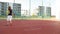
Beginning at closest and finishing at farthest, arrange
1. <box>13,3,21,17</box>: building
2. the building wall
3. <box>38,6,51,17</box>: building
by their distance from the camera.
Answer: the building wall, <box>13,3,21,17</box>: building, <box>38,6,51,17</box>: building

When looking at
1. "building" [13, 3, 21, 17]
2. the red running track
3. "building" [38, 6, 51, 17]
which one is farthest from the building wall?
the red running track

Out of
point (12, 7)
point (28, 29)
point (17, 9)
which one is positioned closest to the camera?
point (28, 29)

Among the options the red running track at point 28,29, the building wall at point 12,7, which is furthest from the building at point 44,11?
the red running track at point 28,29

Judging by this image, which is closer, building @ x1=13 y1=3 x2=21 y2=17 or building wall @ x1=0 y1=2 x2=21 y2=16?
building wall @ x1=0 y1=2 x2=21 y2=16

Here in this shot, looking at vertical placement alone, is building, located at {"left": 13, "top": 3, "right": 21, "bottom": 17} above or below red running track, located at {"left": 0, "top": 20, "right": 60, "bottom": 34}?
above

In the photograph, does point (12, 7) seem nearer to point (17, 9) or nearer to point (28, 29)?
point (17, 9)

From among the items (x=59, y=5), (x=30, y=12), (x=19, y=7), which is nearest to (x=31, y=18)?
(x=30, y=12)

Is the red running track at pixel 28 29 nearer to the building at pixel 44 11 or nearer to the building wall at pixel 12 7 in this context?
the building wall at pixel 12 7

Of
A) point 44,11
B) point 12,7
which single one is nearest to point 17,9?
point 12,7

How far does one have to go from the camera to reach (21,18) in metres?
27.8

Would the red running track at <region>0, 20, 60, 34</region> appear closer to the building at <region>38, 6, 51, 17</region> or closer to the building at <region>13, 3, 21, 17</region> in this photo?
the building at <region>13, 3, 21, 17</region>

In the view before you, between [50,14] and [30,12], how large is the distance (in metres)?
4.69

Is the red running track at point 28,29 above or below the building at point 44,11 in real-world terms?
below

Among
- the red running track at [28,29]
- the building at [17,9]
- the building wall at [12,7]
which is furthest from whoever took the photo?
the building at [17,9]
